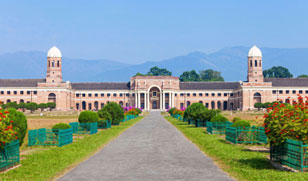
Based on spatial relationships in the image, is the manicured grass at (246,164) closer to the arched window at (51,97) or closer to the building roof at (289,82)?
the arched window at (51,97)

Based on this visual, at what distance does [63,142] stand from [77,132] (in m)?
9.02

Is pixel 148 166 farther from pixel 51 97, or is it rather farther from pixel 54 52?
pixel 51 97

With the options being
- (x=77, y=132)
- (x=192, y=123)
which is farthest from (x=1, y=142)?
(x=192, y=123)

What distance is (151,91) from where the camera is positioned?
5482 inches

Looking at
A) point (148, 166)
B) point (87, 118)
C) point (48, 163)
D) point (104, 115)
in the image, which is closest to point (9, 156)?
point (48, 163)

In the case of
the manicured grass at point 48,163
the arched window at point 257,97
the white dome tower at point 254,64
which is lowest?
the manicured grass at point 48,163

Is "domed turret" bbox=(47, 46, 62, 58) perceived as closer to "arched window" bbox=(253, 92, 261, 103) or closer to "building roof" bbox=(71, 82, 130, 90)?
"building roof" bbox=(71, 82, 130, 90)

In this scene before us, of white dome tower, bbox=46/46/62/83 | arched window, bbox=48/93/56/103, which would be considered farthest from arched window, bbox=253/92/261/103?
arched window, bbox=48/93/56/103

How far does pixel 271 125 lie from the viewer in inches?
608

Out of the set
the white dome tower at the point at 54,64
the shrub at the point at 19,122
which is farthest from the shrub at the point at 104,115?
the white dome tower at the point at 54,64

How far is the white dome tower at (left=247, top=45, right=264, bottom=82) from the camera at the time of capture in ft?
389

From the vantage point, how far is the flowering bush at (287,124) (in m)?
14.4

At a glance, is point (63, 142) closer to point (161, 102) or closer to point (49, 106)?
point (49, 106)

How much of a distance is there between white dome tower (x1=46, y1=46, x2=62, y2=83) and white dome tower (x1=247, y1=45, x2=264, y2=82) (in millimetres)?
52573
